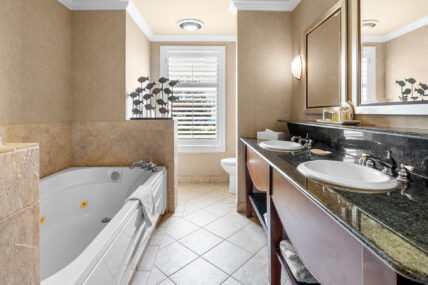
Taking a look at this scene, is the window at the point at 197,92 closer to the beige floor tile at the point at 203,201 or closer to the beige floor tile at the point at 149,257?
the beige floor tile at the point at 203,201

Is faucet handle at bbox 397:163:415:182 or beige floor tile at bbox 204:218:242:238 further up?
faucet handle at bbox 397:163:415:182

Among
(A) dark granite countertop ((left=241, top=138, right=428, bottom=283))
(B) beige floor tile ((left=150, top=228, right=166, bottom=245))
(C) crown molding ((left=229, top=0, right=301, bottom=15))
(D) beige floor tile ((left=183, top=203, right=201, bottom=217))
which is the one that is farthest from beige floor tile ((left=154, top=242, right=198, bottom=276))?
(C) crown molding ((left=229, top=0, right=301, bottom=15))

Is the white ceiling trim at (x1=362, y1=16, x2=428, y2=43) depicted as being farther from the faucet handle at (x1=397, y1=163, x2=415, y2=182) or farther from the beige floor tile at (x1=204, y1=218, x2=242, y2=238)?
the beige floor tile at (x1=204, y1=218, x2=242, y2=238)

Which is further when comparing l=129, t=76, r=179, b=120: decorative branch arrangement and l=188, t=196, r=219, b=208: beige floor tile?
l=188, t=196, r=219, b=208: beige floor tile

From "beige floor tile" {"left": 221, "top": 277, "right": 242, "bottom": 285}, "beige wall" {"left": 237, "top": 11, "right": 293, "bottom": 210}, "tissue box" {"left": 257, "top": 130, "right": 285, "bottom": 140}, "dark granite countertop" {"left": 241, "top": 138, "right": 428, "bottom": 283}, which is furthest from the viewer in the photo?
"beige wall" {"left": 237, "top": 11, "right": 293, "bottom": 210}

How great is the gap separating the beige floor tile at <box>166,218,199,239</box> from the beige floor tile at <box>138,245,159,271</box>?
0.24m

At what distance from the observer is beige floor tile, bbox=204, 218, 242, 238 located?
2078 millimetres

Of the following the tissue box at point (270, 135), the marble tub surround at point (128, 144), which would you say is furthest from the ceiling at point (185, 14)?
the tissue box at point (270, 135)

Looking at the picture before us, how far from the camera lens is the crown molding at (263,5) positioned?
2.42m

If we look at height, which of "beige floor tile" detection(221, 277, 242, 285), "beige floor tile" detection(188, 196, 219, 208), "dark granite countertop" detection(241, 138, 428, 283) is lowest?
"beige floor tile" detection(221, 277, 242, 285)

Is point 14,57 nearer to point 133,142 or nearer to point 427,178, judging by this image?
point 133,142

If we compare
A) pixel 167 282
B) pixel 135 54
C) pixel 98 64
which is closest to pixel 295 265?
pixel 167 282

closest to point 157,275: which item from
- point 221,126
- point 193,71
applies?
point 221,126

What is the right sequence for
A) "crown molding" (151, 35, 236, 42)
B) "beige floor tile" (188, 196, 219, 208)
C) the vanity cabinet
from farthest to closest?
"crown molding" (151, 35, 236, 42)
"beige floor tile" (188, 196, 219, 208)
the vanity cabinet
